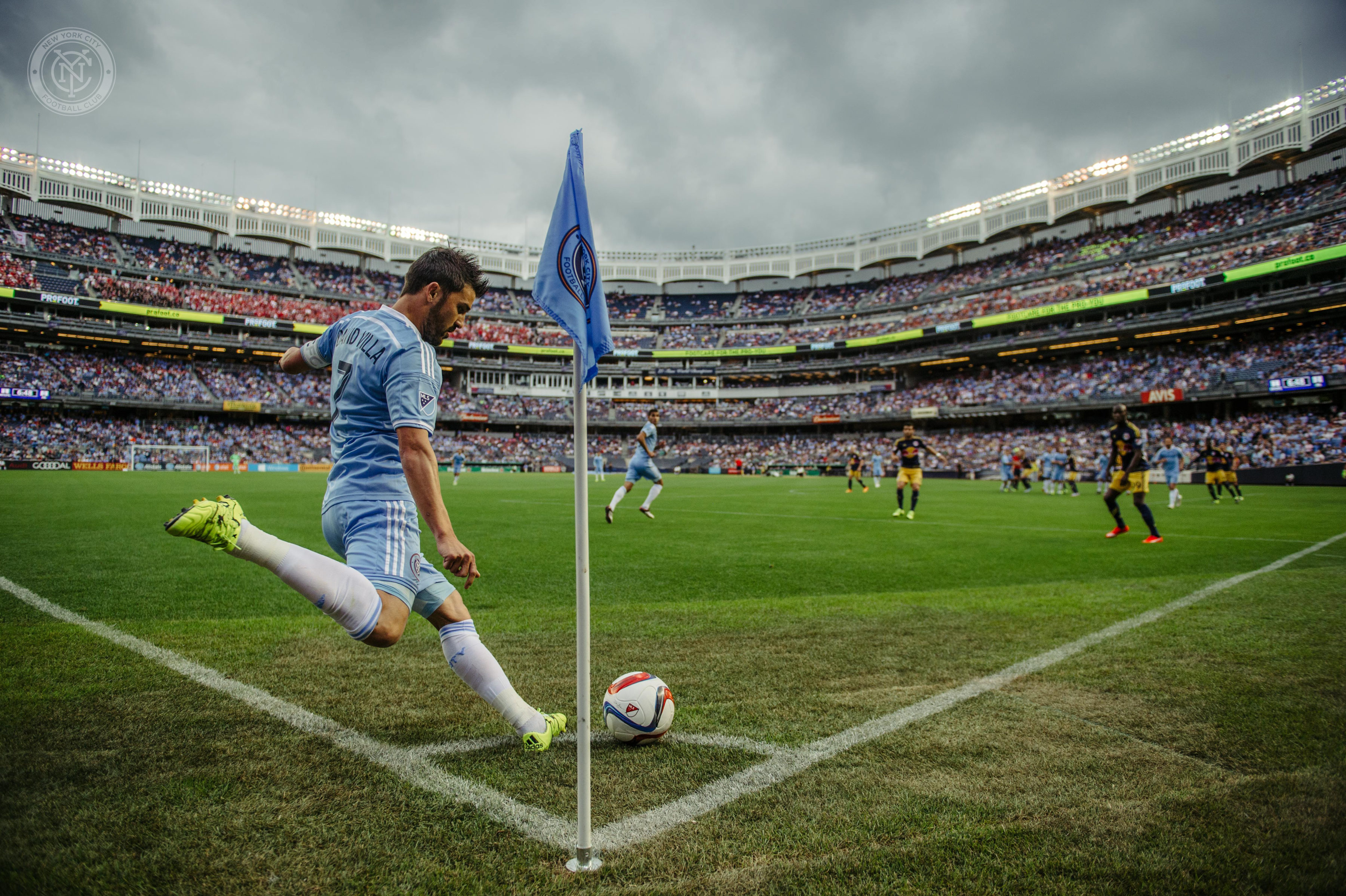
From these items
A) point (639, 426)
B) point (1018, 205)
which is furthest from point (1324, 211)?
point (639, 426)

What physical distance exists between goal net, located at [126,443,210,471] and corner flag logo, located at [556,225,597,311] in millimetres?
54154

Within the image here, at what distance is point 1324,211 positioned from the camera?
128 ft

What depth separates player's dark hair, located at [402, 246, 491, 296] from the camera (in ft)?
10.0

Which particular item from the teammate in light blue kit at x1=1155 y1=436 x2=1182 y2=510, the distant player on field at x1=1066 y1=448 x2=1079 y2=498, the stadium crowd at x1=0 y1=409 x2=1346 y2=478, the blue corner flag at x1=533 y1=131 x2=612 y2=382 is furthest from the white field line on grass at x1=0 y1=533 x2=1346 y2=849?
the stadium crowd at x1=0 y1=409 x2=1346 y2=478

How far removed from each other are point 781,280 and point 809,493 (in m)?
53.8

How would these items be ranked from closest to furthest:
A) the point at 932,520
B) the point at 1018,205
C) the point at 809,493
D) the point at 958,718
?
1. the point at 958,718
2. the point at 932,520
3. the point at 809,493
4. the point at 1018,205

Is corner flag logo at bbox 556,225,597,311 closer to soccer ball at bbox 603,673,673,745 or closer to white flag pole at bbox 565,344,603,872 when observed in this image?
white flag pole at bbox 565,344,603,872

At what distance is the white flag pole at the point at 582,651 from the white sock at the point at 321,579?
3.03 ft

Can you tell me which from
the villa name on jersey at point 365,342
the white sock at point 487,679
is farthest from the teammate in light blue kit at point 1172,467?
the villa name on jersey at point 365,342

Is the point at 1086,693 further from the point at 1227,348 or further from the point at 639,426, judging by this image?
the point at 639,426

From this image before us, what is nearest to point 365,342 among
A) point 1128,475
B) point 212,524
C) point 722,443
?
point 212,524

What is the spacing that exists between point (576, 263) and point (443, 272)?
3.40 feet

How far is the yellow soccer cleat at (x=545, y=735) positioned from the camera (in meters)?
2.98

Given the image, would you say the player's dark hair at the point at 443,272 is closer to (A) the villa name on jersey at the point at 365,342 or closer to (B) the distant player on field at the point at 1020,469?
(A) the villa name on jersey at the point at 365,342
